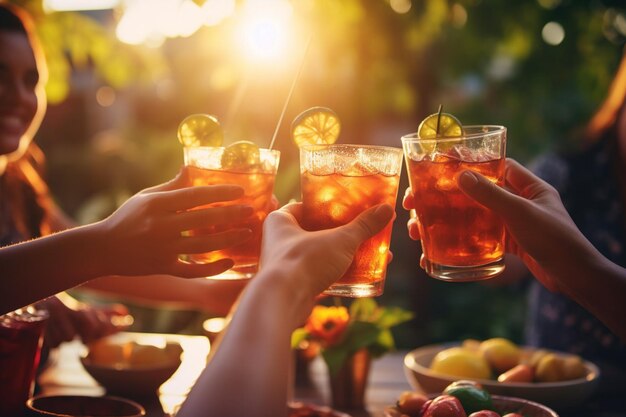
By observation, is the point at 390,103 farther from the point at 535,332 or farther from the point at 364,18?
the point at 535,332

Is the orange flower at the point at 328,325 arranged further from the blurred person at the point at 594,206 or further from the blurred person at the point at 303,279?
the blurred person at the point at 594,206

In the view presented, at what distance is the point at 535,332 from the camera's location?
3.97 metres

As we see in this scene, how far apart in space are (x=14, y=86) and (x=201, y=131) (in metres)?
1.67

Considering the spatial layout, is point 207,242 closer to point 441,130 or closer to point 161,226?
point 161,226

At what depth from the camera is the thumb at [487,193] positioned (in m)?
1.65

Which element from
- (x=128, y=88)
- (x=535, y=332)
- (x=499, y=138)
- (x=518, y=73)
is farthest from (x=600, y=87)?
(x=128, y=88)

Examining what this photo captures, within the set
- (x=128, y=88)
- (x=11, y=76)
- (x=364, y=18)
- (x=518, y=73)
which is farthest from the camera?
(x=128, y=88)

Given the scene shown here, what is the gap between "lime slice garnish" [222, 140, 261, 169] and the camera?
1.96m

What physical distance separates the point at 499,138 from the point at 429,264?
43 cm

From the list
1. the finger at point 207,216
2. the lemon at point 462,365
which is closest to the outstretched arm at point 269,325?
the finger at point 207,216

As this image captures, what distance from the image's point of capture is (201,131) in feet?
6.75

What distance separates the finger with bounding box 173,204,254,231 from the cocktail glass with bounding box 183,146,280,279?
0.80 ft

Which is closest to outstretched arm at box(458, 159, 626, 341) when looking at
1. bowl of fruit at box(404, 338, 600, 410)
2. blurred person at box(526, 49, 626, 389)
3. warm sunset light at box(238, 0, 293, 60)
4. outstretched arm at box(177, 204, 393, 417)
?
outstretched arm at box(177, 204, 393, 417)

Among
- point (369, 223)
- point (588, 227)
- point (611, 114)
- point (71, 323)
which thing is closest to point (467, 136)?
point (369, 223)
